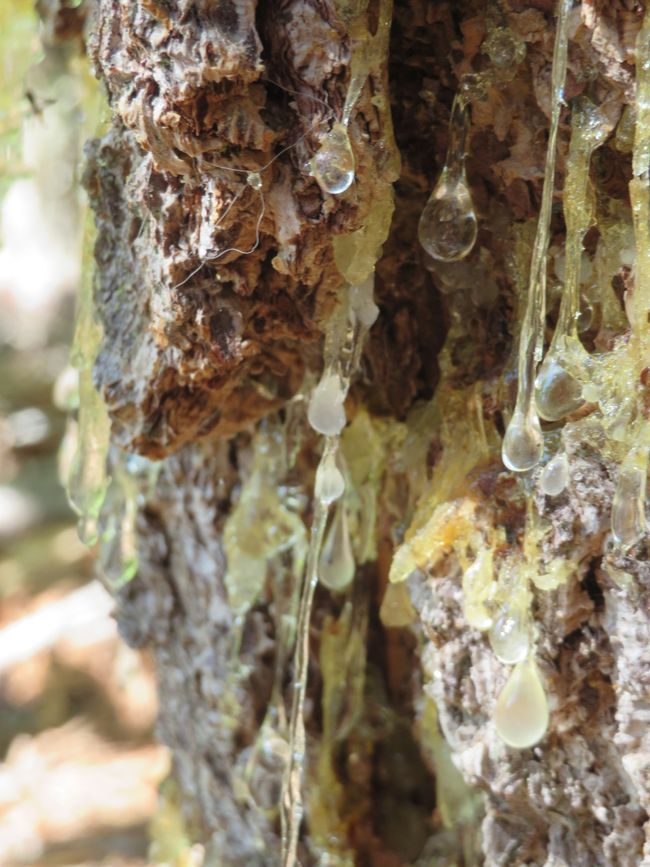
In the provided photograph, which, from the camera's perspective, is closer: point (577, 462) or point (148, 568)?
point (577, 462)

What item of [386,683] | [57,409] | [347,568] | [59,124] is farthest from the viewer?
[57,409]

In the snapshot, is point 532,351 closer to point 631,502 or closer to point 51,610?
point 631,502

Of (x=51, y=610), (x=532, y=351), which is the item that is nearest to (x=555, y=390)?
(x=532, y=351)

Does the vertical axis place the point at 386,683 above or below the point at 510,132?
below

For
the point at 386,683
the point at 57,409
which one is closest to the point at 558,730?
the point at 386,683

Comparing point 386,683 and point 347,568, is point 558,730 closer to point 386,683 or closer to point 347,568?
point 347,568

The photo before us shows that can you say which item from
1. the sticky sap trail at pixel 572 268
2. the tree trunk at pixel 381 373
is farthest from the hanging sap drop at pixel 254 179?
the sticky sap trail at pixel 572 268
